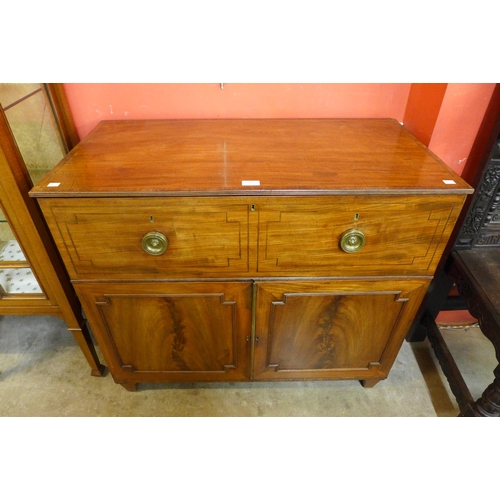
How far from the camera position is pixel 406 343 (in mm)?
1412

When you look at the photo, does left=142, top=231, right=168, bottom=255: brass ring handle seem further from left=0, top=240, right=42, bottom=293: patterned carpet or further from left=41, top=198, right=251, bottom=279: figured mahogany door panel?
left=0, top=240, right=42, bottom=293: patterned carpet

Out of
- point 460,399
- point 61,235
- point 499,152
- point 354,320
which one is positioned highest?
point 499,152

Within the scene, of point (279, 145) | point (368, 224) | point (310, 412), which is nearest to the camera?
point (368, 224)

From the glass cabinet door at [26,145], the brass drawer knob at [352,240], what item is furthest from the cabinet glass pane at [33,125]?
the brass drawer knob at [352,240]

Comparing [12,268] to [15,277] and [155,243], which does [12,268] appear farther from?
[155,243]

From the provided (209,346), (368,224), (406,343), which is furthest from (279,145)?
(406,343)

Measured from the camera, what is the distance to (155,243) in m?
0.78

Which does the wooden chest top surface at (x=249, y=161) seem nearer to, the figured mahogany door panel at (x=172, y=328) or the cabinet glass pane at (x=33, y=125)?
the cabinet glass pane at (x=33, y=125)

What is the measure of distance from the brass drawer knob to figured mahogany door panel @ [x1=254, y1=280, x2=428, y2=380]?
0.12 metres

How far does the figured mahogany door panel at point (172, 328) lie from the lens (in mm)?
892

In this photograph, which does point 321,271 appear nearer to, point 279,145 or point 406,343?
point 279,145

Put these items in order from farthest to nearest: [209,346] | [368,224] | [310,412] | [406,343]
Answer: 1. [406,343]
2. [310,412]
3. [209,346]
4. [368,224]

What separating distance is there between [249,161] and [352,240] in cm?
31

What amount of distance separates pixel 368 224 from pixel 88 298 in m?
0.74
